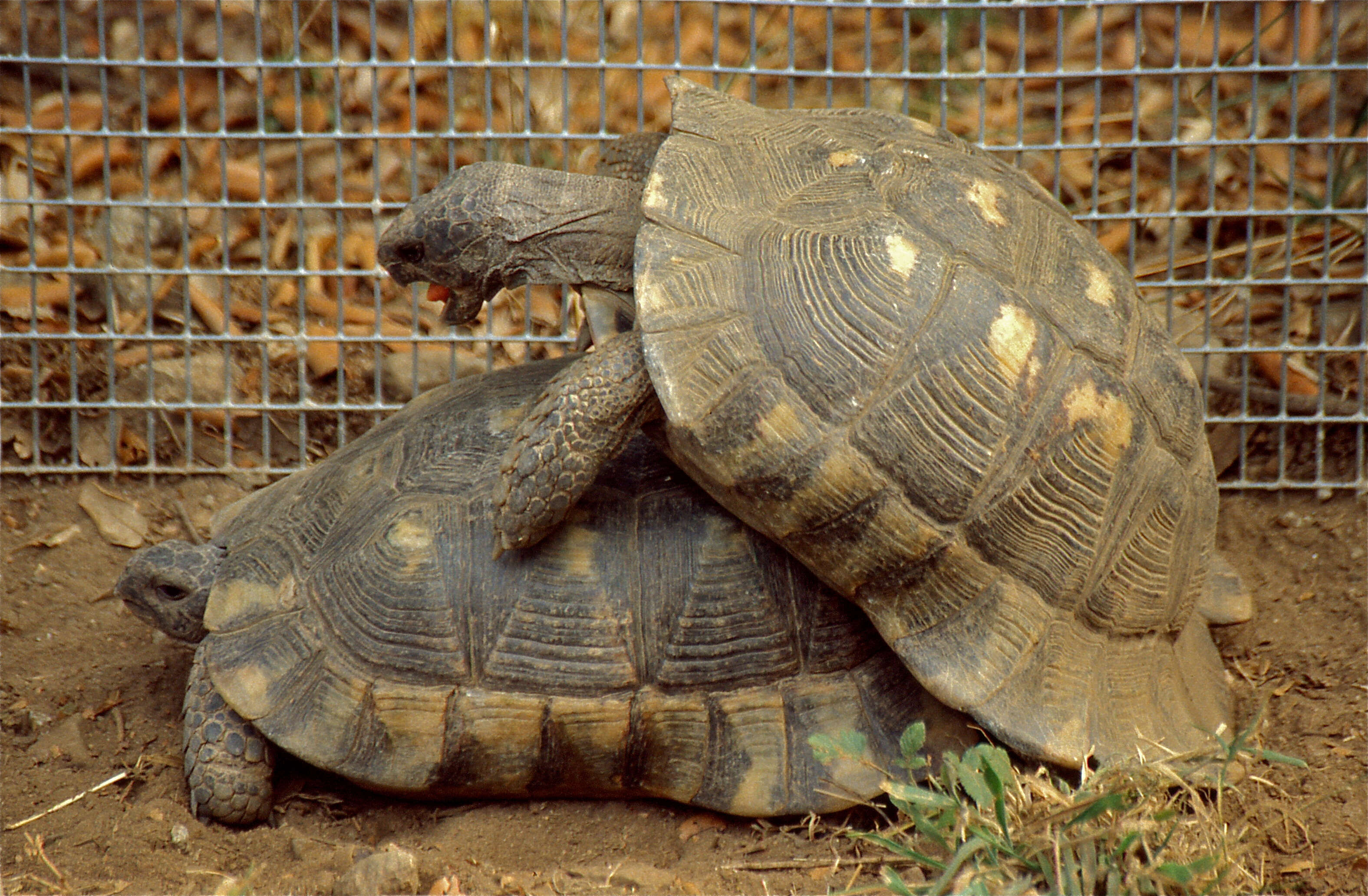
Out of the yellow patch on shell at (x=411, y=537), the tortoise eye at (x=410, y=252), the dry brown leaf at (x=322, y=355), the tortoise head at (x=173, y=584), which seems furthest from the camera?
the dry brown leaf at (x=322, y=355)

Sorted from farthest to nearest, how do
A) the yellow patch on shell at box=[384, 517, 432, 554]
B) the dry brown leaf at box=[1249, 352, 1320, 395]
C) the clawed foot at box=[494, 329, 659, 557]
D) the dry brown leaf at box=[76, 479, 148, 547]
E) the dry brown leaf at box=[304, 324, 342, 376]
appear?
the dry brown leaf at box=[304, 324, 342, 376], the dry brown leaf at box=[1249, 352, 1320, 395], the dry brown leaf at box=[76, 479, 148, 547], the yellow patch on shell at box=[384, 517, 432, 554], the clawed foot at box=[494, 329, 659, 557]

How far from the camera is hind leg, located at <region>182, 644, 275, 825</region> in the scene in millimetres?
2855

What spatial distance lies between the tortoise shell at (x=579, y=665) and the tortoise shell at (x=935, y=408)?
0.22 meters

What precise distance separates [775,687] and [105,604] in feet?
7.06

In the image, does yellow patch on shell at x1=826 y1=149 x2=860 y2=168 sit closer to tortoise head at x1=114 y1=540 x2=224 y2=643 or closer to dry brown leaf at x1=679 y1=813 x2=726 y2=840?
dry brown leaf at x1=679 y1=813 x2=726 y2=840

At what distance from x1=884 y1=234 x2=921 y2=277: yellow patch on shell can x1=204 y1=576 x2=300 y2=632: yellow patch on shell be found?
1.58m

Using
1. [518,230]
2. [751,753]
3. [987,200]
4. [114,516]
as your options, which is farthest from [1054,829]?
[114,516]

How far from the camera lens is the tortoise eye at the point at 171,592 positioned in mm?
3094

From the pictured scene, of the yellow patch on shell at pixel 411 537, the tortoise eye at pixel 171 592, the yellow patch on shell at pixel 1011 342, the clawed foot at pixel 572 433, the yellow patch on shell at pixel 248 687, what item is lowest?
the yellow patch on shell at pixel 248 687

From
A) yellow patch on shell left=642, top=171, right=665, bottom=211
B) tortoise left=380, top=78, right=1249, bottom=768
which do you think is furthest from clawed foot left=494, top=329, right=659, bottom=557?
yellow patch on shell left=642, top=171, right=665, bottom=211

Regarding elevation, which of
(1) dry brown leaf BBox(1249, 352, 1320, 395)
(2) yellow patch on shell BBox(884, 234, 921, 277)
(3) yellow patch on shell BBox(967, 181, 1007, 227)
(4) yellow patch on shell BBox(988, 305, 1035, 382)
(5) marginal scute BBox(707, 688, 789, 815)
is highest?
→ (3) yellow patch on shell BBox(967, 181, 1007, 227)

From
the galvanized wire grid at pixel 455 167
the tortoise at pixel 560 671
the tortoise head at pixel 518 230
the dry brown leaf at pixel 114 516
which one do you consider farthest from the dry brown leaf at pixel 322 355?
the tortoise at pixel 560 671

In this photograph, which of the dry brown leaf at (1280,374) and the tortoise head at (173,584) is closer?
the tortoise head at (173,584)

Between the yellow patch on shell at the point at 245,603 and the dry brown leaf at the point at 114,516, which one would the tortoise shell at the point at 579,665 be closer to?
the yellow patch on shell at the point at 245,603
